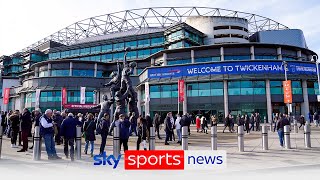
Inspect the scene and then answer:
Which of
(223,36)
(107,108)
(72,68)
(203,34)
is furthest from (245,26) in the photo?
(107,108)

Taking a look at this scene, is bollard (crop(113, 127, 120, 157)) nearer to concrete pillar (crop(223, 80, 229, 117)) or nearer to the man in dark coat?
the man in dark coat

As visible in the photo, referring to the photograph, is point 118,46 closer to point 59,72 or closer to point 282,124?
point 59,72

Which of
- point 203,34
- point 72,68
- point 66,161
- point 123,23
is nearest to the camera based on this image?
point 66,161

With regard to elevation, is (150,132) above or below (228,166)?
above

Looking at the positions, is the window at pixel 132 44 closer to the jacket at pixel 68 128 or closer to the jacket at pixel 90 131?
the jacket at pixel 90 131

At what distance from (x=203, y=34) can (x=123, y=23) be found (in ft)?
84.7

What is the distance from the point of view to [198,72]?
4078cm

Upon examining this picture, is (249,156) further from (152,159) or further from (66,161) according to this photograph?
(66,161)

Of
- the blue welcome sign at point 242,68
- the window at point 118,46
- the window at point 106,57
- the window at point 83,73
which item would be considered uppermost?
the window at point 118,46

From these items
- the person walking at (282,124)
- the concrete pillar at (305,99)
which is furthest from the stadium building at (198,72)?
Result: the person walking at (282,124)

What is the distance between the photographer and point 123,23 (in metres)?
75.3

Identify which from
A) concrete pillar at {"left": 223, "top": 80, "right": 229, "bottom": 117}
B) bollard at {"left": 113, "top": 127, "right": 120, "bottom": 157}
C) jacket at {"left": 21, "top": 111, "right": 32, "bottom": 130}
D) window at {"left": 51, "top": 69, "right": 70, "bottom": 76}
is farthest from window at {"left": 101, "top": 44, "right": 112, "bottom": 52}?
bollard at {"left": 113, "top": 127, "right": 120, "bottom": 157}

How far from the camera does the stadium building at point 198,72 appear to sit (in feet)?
128

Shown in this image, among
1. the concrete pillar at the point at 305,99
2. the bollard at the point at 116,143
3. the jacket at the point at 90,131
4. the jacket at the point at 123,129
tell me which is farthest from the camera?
the concrete pillar at the point at 305,99
